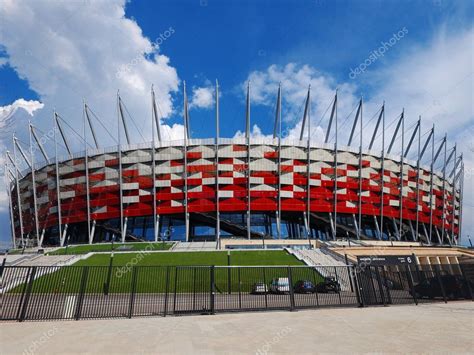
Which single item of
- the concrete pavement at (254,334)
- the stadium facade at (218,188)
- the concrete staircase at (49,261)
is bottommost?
the concrete pavement at (254,334)

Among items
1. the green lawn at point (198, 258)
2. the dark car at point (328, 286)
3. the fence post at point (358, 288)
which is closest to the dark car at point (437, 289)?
the fence post at point (358, 288)

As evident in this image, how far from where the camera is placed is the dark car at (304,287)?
17.8 metres

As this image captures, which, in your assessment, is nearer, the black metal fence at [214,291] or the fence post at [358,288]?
the black metal fence at [214,291]

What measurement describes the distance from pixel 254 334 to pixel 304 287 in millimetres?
7717

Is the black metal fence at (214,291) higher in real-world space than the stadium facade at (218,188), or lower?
lower

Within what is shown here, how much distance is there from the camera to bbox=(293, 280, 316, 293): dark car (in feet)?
58.3

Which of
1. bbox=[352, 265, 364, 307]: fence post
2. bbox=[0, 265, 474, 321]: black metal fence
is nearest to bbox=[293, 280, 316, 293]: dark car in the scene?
bbox=[0, 265, 474, 321]: black metal fence

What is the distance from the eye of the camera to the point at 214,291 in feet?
54.2

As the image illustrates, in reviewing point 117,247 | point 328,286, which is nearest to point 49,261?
point 117,247

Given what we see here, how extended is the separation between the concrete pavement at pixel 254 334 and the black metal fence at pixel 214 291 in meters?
1.24

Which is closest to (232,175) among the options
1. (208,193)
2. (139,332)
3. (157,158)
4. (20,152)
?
(208,193)

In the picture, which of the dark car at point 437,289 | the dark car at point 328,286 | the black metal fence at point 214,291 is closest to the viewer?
the black metal fence at point 214,291

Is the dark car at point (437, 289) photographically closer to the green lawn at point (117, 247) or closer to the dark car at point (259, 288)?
the dark car at point (259, 288)

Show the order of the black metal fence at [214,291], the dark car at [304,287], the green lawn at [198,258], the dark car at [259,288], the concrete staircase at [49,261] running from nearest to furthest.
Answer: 1. the black metal fence at [214,291]
2. the dark car at [259,288]
3. the dark car at [304,287]
4. the concrete staircase at [49,261]
5. the green lawn at [198,258]
